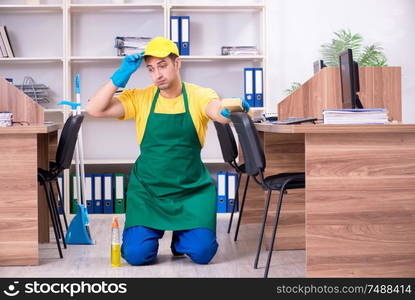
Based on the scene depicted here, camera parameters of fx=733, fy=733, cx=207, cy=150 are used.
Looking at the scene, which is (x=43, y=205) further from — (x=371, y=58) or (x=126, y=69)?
(x=371, y=58)

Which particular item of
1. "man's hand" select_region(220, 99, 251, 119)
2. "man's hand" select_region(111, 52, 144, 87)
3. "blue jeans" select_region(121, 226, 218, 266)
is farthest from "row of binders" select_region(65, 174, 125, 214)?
"man's hand" select_region(220, 99, 251, 119)

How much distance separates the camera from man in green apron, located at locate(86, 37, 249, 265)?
3.39 meters

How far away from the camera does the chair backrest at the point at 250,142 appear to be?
288 centimetres

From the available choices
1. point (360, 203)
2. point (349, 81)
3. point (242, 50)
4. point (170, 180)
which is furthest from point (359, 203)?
point (242, 50)

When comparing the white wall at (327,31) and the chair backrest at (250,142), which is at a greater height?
the white wall at (327,31)

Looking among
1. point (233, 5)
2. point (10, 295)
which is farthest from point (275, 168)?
point (233, 5)

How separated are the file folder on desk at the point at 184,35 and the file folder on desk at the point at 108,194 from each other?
106 centimetres

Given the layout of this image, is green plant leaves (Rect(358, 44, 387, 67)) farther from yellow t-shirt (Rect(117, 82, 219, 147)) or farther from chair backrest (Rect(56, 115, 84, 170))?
chair backrest (Rect(56, 115, 84, 170))

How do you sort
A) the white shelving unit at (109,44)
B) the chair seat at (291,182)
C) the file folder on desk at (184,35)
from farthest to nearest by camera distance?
the white shelving unit at (109,44)
the file folder on desk at (184,35)
the chair seat at (291,182)

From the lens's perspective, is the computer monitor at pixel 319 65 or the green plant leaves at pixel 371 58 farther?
the green plant leaves at pixel 371 58

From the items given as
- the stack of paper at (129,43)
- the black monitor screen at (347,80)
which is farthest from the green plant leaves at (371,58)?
the black monitor screen at (347,80)

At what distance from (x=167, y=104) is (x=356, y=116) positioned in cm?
98

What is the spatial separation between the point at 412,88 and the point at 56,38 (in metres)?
2.77

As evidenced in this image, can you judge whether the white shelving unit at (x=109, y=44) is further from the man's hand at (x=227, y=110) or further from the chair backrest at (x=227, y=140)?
the man's hand at (x=227, y=110)
